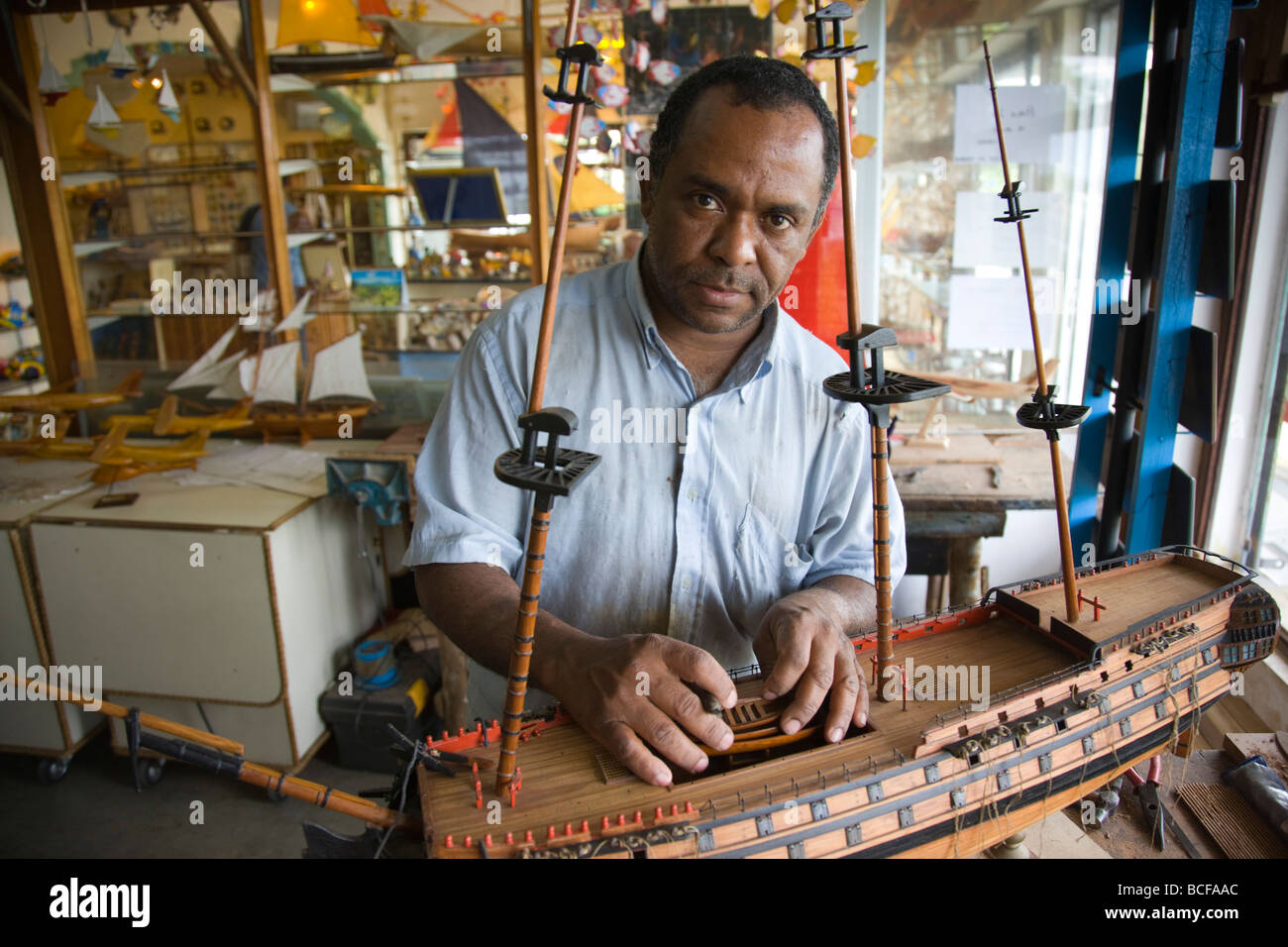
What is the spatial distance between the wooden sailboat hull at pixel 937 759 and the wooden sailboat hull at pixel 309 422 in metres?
4.46

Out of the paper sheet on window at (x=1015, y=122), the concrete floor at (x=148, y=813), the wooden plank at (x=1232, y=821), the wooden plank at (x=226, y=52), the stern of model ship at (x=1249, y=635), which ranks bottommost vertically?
the concrete floor at (x=148, y=813)

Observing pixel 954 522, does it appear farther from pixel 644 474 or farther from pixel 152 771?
pixel 152 771

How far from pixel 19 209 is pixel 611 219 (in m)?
4.15

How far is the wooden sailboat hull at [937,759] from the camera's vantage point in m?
1.36

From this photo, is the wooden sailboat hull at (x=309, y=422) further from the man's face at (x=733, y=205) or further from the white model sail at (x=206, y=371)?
the man's face at (x=733, y=205)

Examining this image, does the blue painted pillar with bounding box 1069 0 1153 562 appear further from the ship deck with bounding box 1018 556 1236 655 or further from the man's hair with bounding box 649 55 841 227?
the man's hair with bounding box 649 55 841 227

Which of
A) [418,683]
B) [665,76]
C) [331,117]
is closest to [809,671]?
[418,683]

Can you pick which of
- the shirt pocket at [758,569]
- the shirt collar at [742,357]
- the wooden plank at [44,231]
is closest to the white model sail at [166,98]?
the wooden plank at [44,231]

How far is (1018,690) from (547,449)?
1189 millimetres

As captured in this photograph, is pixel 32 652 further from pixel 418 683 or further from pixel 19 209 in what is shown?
pixel 19 209

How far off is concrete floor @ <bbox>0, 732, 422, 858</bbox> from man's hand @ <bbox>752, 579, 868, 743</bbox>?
305 centimetres

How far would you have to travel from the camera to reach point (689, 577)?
1.96 m

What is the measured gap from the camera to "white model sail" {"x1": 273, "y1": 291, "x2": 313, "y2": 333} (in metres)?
5.60

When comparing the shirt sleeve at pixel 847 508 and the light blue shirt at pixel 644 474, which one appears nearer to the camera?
the light blue shirt at pixel 644 474
